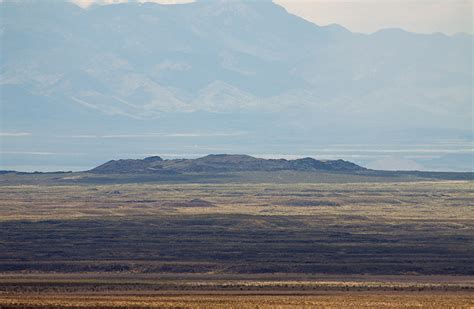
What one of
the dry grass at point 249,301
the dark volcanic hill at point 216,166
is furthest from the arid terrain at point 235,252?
the dark volcanic hill at point 216,166

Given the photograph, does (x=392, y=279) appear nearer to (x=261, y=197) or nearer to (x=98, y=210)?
(x=98, y=210)

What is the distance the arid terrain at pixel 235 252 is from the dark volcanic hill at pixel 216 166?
161ft

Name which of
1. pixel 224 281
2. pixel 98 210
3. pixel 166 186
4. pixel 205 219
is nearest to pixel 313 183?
pixel 166 186

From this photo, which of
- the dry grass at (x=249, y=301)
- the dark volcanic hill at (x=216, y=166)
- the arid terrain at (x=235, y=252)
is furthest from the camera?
the dark volcanic hill at (x=216, y=166)

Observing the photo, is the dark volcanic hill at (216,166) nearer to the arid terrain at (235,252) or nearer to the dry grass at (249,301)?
the arid terrain at (235,252)

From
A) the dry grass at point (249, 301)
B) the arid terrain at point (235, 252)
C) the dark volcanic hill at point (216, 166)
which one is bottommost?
the dry grass at point (249, 301)

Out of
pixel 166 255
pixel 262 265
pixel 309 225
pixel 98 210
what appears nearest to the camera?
pixel 262 265

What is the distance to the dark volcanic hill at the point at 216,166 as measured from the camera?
561ft

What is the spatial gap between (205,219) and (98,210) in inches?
609

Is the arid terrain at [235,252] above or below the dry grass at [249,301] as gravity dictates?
above

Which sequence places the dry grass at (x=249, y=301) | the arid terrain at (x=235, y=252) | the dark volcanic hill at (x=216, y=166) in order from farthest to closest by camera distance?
the dark volcanic hill at (x=216, y=166) → the arid terrain at (x=235, y=252) → the dry grass at (x=249, y=301)

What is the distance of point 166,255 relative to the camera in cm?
6475

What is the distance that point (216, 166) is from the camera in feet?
573

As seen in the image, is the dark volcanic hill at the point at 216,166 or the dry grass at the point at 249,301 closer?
the dry grass at the point at 249,301
